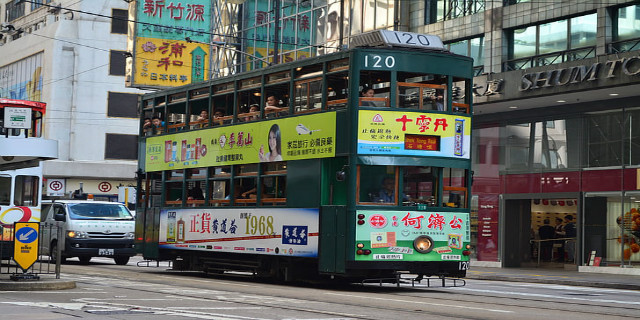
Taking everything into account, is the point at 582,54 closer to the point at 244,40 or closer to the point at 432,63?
the point at 432,63

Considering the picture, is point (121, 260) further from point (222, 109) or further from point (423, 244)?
point (423, 244)

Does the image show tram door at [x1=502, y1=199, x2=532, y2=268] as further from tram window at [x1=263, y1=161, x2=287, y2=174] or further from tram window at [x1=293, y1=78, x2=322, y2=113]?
tram window at [x1=293, y1=78, x2=322, y2=113]

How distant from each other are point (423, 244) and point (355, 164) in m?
2.02

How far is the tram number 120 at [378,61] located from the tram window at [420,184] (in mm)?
1939

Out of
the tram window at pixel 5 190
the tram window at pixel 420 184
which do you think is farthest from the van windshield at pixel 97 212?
the tram window at pixel 420 184

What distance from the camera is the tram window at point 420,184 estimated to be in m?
19.2

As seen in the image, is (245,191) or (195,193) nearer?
(245,191)

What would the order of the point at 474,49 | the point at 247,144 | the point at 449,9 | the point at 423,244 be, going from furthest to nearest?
the point at 449,9 < the point at 474,49 < the point at 247,144 < the point at 423,244

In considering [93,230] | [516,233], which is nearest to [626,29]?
[516,233]

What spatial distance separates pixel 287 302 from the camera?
1542cm

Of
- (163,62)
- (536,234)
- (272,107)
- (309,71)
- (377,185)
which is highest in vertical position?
(163,62)

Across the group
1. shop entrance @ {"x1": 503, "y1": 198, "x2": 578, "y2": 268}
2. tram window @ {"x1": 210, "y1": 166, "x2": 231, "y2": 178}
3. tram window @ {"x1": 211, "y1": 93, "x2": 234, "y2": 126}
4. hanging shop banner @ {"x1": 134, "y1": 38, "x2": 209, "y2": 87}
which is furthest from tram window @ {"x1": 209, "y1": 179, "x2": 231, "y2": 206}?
hanging shop banner @ {"x1": 134, "y1": 38, "x2": 209, "y2": 87}

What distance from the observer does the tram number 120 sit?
18969 millimetres

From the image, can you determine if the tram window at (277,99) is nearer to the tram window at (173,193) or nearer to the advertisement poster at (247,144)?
the advertisement poster at (247,144)
